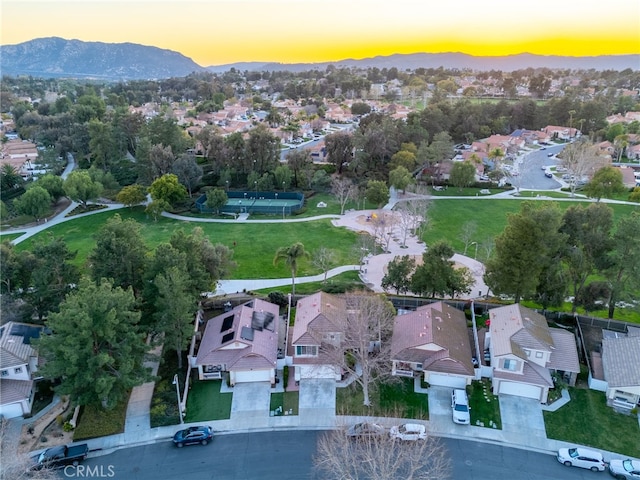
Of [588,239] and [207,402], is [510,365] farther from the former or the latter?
[207,402]

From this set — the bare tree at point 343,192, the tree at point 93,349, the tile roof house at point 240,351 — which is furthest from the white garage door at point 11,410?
the bare tree at point 343,192

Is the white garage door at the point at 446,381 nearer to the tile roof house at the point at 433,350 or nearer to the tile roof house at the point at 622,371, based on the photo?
the tile roof house at the point at 433,350

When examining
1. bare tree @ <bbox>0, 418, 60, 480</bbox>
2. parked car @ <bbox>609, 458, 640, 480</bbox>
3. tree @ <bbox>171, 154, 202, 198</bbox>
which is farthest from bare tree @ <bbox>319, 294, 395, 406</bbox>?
tree @ <bbox>171, 154, 202, 198</bbox>

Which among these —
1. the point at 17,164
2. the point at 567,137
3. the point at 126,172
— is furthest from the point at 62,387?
the point at 567,137

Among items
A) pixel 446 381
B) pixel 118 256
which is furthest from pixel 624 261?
pixel 118 256

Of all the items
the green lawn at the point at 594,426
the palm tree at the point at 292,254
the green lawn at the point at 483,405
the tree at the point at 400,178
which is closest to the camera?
the green lawn at the point at 594,426

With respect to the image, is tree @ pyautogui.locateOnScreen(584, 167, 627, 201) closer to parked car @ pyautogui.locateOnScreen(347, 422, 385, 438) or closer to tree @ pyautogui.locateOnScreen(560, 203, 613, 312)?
tree @ pyautogui.locateOnScreen(560, 203, 613, 312)

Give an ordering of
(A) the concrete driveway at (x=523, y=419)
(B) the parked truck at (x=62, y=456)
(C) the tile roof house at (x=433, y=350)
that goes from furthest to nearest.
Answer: (C) the tile roof house at (x=433, y=350) → (A) the concrete driveway at (x=523, y=419) → (B) the parked truck at (x=62, y=456)
